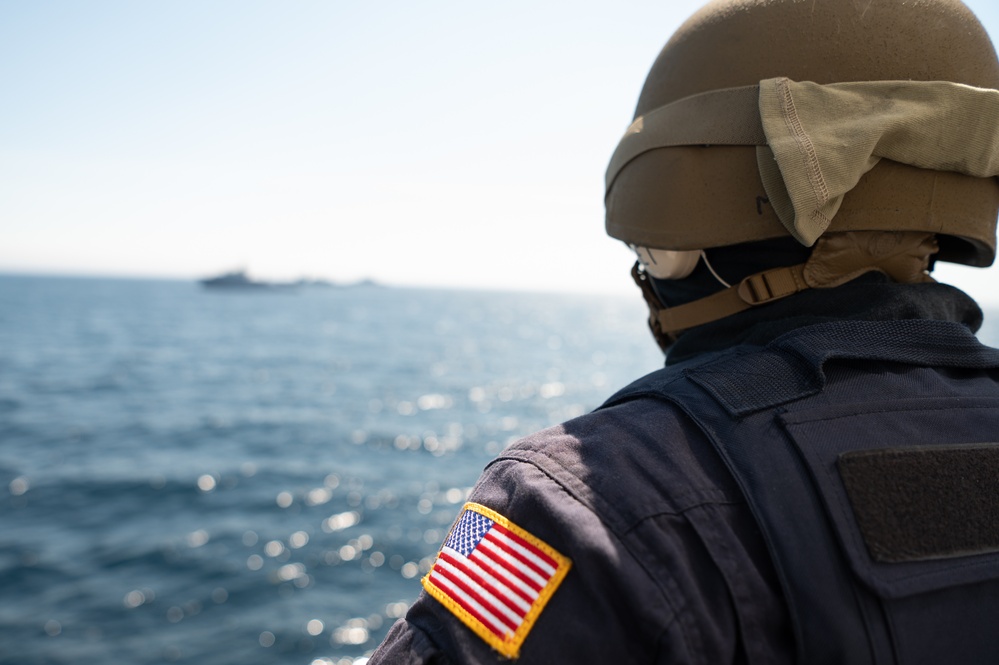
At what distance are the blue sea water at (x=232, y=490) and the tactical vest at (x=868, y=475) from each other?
883 cm

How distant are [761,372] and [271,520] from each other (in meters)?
13.6

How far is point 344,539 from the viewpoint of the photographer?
12539 mm

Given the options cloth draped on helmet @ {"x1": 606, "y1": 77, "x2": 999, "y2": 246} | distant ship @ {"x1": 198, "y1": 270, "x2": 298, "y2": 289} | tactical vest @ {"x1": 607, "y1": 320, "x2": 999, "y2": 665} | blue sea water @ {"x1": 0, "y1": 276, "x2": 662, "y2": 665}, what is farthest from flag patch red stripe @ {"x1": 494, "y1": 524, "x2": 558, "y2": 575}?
distant ship @ {"x1": 198, "y1": 270, "x2": 298, "y2": 289}

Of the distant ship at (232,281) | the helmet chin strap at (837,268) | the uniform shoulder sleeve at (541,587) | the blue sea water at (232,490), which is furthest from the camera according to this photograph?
the distant ship at (232,281)

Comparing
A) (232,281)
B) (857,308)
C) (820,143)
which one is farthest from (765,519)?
(232,281)

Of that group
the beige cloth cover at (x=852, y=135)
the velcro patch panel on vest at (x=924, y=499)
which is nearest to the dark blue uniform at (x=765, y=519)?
the velcro patch panel on vest at (x=924, y=499)

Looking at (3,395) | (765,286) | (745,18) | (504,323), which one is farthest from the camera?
(504,323)

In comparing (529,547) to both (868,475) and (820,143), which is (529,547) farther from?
(820,143)

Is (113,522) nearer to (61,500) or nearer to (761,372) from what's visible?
(61,500)

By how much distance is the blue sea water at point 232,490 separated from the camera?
9336 millimetres

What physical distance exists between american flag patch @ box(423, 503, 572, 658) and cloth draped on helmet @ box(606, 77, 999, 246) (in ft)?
2.68

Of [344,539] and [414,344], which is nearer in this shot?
[344,539]

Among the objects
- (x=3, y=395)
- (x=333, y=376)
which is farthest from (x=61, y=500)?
(x=333, y=376)

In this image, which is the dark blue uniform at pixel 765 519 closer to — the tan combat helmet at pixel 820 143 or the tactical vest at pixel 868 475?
the tactical vest at pixel 868 475
